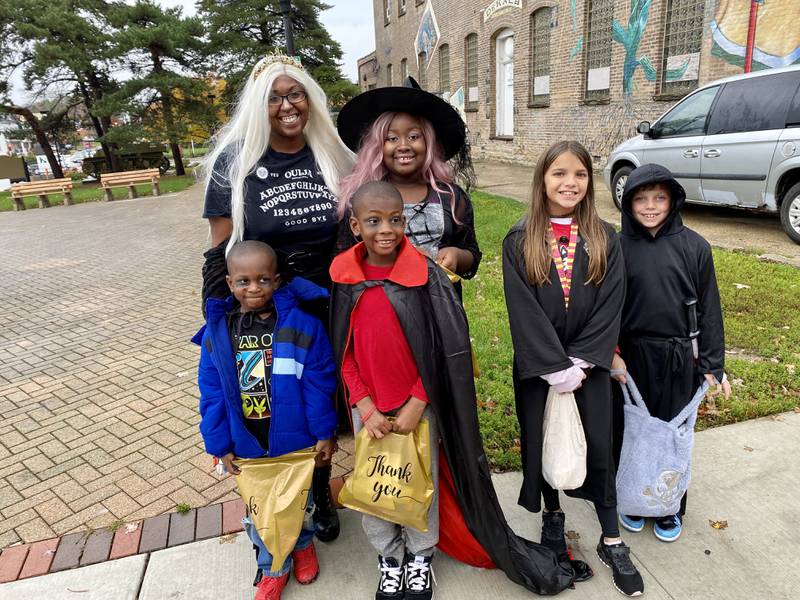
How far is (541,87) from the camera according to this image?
15.0 metres

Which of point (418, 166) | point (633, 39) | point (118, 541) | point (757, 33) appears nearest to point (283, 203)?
point (418, 166)

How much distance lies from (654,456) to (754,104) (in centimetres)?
606

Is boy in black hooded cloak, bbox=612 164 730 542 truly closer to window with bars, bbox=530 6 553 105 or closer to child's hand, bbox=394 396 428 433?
child's hand, bbox=394 396 428 433

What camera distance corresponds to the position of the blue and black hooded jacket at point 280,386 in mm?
2168

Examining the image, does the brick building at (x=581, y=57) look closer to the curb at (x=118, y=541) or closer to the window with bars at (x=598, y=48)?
the window with bars at (x=598, y=48)

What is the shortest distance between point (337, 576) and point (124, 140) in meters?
23.4

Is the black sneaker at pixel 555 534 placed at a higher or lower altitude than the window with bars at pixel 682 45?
lower

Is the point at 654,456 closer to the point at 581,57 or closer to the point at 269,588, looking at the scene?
the point at 269,588

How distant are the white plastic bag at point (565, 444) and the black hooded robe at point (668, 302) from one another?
43 cm

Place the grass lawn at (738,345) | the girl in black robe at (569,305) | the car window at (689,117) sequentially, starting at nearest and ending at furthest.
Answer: the girl in black robe at (569,305)
the grass lawn at (738,345)
the car window at (689,117)

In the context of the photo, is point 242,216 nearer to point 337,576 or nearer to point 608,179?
point 337,576

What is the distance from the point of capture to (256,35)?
25.5 m

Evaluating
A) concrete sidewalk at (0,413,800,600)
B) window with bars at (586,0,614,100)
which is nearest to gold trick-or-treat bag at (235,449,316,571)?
concrete sidewalk at (0,413,800,600)

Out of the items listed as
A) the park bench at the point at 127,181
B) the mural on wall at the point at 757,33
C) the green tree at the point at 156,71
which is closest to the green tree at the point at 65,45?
the green tree at the point at 156,71
